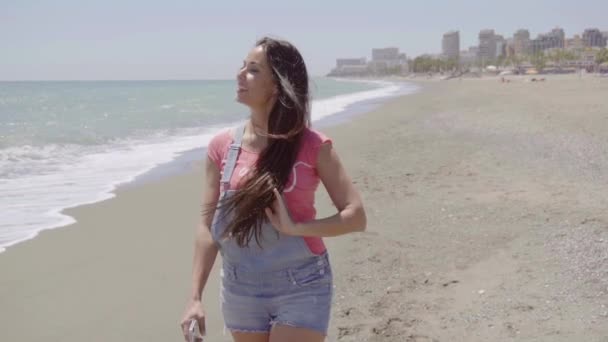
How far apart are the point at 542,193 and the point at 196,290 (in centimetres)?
672

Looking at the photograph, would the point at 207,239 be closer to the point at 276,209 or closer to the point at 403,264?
the point at 276,209

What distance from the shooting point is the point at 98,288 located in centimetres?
527

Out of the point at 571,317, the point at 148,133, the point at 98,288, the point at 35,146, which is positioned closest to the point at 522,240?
the point at 571,317

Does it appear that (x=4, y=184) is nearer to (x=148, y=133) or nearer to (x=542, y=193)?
(x=542, y=193)

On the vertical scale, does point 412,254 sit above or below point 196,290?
below

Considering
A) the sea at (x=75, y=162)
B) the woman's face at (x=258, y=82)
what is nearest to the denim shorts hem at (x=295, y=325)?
the woman's face at (x=258, y=82)

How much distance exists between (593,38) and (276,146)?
210 metres

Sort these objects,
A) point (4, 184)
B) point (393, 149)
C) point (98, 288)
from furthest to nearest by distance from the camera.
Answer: point (393, 149) → point (4, 184) → point (98, 288)

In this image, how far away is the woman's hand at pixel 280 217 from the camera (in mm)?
2076

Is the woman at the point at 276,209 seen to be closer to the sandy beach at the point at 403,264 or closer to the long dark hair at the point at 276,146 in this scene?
the long dark hair at the point at 276,146

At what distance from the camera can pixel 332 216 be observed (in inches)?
85.1

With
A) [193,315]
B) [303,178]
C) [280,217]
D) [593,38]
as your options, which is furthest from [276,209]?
[593,38]

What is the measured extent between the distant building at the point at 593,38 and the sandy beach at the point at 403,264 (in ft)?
651

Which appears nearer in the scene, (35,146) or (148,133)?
(35,146)
